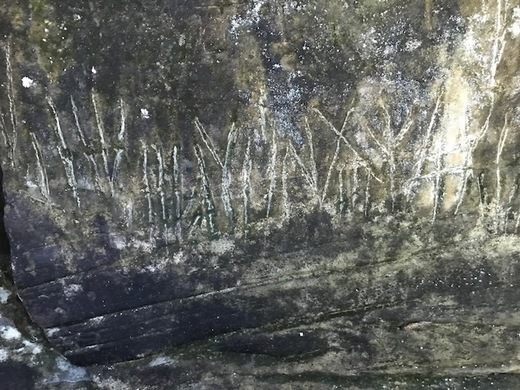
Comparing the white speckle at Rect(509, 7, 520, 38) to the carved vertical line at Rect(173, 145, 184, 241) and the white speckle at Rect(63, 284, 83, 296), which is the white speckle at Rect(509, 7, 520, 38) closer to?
the carved vertical line at Rect(173, 145, 184, 241)

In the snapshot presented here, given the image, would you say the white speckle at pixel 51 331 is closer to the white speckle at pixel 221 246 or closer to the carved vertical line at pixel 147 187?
the carved vertical line at pixel 147 187

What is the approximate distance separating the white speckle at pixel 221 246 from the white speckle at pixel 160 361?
59 centimetres

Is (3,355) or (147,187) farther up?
(147,187)

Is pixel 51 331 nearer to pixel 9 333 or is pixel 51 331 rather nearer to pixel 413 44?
pixel 9 333

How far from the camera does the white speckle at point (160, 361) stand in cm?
306

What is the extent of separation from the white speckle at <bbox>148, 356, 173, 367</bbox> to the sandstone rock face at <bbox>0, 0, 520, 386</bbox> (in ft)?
0.22

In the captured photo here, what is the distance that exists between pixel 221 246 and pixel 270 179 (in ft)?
1.25

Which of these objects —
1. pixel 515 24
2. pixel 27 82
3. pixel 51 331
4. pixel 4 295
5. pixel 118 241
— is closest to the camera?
pixel 515 24

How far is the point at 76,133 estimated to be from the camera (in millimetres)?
2635

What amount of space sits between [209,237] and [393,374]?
3.40ft

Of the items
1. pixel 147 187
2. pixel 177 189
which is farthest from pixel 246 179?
pixel 147 187

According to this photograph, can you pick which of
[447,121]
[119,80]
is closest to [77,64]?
[119,80]

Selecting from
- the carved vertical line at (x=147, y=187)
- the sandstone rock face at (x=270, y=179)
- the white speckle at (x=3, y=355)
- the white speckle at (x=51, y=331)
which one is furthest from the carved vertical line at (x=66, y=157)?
the white speckle at (x=3, y=355)

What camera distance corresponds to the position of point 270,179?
2.74m
